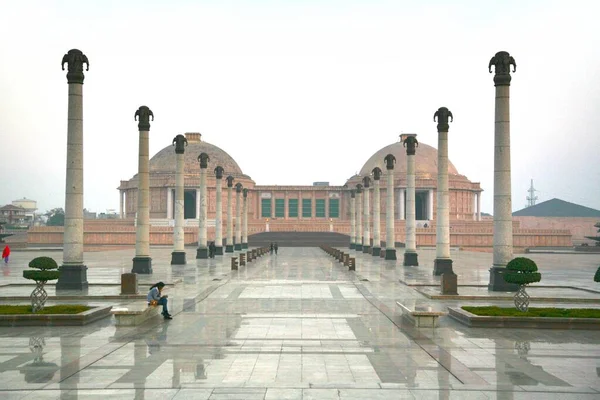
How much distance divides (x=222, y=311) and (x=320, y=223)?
84.4 metres

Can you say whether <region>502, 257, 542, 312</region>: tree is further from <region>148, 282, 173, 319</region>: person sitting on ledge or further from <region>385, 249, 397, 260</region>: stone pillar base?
<region>385, 249, 397, 260</region>: stone pillar base

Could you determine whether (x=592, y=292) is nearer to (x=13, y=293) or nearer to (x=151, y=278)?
(x=151, y=278)

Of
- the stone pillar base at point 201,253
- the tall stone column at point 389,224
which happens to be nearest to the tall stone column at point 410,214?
the tall stone column at point 389,224

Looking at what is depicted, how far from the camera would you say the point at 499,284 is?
2661 cm

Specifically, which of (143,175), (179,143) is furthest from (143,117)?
(179,143)

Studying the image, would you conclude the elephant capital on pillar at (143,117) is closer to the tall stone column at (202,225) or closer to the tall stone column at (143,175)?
the tall stone column at (143,175)

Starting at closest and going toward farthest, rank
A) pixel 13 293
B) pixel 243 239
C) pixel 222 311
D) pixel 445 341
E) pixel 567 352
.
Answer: pixel 567 352, pixel 445 341, pixel 222 311, pixel 13 293, pixel 243 239

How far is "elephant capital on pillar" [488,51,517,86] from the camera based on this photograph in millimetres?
27656

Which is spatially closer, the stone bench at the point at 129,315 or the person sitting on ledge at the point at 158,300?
the stone bench at the point at 129,315

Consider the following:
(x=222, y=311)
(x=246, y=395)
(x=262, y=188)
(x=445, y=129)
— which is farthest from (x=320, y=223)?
(x=246, y=395)

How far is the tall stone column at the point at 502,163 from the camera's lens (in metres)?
27.4

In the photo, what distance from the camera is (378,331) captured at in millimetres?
16703

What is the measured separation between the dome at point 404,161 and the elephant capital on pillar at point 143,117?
82.3m

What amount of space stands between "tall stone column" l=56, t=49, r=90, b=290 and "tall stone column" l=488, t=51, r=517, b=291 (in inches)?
666
